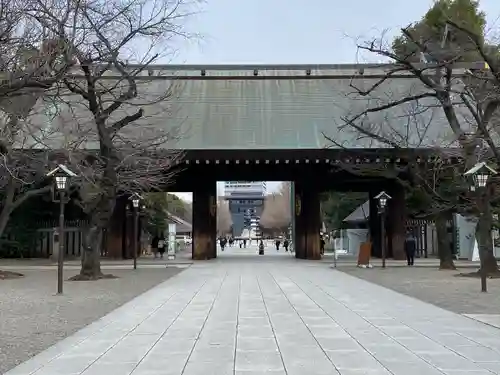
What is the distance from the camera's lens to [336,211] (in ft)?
179

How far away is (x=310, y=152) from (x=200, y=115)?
23.3 ft

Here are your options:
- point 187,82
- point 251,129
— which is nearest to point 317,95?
point 251,129

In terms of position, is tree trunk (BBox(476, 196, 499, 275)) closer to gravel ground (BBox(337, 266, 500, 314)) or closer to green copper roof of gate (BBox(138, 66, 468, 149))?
gravel ground (BBox(337, 266, 500, 314))

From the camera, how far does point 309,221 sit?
3403 cm

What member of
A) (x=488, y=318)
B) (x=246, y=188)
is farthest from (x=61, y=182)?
(x=246, y=188)

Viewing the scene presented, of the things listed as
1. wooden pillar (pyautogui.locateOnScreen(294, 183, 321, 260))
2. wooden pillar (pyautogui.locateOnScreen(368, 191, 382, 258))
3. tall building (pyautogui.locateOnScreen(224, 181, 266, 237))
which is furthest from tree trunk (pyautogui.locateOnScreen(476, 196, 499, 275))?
tall building (pyautogui.locateOnScreen(224, 181, 266, 237))

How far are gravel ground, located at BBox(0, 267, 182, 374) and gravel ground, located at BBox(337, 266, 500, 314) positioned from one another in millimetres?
7314

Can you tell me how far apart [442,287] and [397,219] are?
16.3 m

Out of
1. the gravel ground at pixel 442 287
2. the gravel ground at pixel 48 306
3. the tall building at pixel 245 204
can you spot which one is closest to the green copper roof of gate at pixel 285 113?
the gravel ground at pixel 442 287

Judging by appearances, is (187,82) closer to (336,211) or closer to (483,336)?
(336,211)

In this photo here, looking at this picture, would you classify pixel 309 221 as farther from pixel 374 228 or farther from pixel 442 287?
pixel 442 287

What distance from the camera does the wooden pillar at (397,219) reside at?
110 ft

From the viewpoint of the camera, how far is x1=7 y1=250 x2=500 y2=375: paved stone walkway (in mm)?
7473

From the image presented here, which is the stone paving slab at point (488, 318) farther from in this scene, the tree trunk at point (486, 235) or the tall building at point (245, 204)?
the tall building at point (245, 204)
